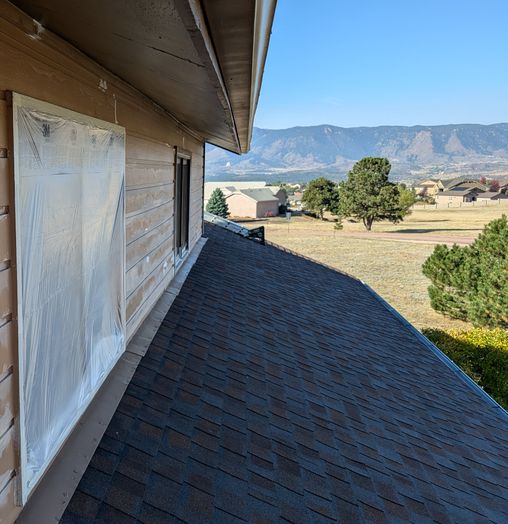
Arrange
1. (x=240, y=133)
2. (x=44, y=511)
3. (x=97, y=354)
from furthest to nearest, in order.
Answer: (x=240, y=133) → (x=97, y=354) → (x=44, y=511)

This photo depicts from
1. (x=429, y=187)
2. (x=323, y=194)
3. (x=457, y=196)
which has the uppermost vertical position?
(x=429, y=187)

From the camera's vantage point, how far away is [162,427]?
239cm

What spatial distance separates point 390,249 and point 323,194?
19.9 m

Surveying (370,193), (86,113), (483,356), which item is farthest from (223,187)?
(86,113)

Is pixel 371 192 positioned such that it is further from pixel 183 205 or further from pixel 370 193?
pixel 183 205

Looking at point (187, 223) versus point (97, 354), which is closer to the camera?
point (97, 354)

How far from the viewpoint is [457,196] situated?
3679 inches

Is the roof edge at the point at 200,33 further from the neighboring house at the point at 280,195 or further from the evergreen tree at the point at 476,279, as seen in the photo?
the neighboring house at the point at 280,195

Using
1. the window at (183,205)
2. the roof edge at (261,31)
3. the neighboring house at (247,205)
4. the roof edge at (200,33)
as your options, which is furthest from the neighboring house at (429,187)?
the roof edge at (200,33)

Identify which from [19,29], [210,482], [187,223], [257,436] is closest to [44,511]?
[210,482]

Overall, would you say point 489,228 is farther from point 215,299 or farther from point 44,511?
point 44,511

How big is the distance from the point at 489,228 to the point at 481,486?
1220 cm

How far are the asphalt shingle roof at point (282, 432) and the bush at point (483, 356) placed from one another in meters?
3.47

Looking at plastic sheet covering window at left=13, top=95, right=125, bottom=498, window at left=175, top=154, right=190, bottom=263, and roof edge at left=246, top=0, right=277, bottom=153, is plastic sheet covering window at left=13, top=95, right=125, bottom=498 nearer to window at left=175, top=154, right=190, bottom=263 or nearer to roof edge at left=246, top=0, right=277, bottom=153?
roof edge at left=246, top=0, right=277, bottom=153
